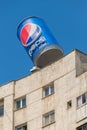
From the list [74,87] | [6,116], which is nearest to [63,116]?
[74,87]

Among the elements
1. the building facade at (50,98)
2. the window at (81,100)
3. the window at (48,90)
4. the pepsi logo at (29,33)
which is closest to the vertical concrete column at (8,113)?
the building facade at (50,98)

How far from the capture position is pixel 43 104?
69188mm

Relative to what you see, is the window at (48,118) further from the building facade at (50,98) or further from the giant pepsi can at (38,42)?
the giant pepsi can at (38,42)

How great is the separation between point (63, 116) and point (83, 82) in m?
3.26

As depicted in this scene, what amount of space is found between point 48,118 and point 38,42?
943 centimetres

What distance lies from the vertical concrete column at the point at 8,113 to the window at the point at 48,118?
358cm

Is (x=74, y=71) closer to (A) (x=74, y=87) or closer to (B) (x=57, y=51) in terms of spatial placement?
(A) (x=74, y=87)

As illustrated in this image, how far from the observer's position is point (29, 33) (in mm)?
75938

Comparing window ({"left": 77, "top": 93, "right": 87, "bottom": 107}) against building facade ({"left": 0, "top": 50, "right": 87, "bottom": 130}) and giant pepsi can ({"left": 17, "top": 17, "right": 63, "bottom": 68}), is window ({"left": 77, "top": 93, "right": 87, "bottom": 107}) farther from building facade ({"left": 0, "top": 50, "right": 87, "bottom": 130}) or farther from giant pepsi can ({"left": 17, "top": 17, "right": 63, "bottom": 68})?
giant pepsi can ({"left": 17, "top": 17, "right": 63, "bottom": 68})

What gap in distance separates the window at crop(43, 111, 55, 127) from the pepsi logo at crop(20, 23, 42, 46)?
31.4 ft

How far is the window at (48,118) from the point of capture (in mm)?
67925

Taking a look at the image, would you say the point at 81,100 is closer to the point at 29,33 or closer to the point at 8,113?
the point at 8,113

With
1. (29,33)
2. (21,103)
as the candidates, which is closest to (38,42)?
(29,33)

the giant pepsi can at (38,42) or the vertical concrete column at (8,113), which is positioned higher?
the giant pepsi can at (38,42)
